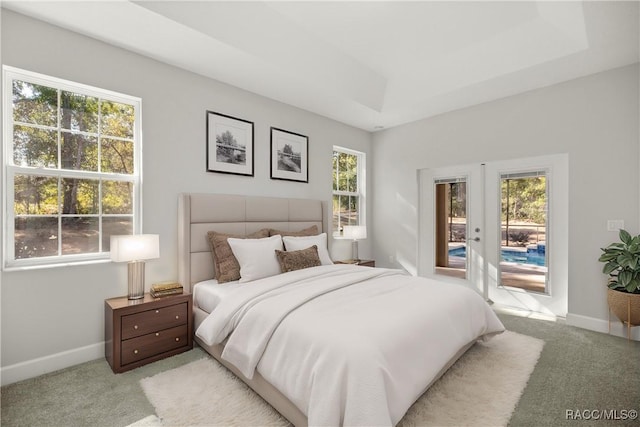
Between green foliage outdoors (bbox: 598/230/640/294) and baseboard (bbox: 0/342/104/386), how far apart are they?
4711 mm

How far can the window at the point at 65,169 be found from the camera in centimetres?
229

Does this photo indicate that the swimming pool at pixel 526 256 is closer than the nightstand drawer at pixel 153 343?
No

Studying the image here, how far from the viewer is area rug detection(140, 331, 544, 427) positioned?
5.87 ft

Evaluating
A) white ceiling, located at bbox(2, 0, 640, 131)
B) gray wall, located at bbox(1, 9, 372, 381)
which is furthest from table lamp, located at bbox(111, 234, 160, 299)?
white ceiling, located at bbox(2, 0, 640, 131)

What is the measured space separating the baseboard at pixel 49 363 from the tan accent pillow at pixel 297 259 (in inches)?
66.4

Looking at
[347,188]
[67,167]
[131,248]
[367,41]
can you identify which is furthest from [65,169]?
[347,188]

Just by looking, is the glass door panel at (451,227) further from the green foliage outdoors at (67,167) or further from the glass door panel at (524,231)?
the green foliage outdoors at (67,167)

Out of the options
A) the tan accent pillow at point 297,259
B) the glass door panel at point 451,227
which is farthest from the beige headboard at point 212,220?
the glass door panel at point 451,227

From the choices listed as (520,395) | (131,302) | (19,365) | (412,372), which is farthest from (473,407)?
(19,365)

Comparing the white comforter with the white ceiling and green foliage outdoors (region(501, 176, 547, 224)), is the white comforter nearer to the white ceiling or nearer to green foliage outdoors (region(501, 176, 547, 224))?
green foliage outdoors (region(501, 176, 547, 224))

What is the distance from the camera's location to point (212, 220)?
318cm

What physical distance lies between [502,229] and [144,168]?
168 inches

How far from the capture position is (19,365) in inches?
87.1

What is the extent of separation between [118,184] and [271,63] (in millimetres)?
1827
